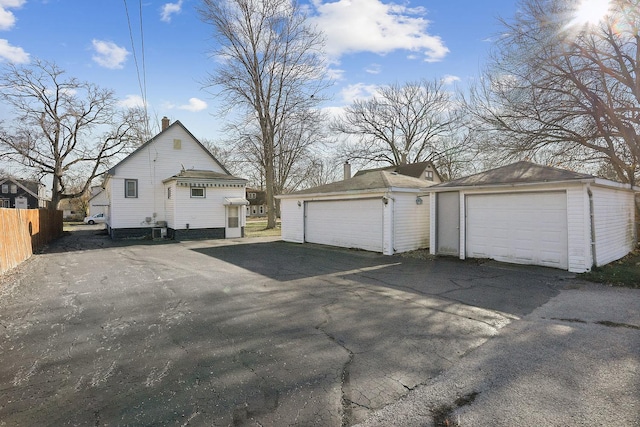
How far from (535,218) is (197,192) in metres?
16.5

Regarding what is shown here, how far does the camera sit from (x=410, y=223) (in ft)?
42.7

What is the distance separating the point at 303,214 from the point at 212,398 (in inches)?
541

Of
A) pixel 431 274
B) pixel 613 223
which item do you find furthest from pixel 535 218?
pixel 431 274

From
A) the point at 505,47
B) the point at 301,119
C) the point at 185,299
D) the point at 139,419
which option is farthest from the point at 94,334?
the point at 301,119

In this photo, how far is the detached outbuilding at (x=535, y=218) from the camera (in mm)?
8734

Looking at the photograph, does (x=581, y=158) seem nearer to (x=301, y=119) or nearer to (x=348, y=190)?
(x=348, y=190)

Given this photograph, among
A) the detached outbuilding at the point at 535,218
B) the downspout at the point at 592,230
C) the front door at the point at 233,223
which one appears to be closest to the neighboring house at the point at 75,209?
the front door at the point at 233,223

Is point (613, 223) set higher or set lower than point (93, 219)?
higher

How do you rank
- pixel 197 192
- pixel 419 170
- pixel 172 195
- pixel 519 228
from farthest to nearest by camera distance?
pixel 419 170
pixel 197 192
pixel 172 195
pixel 519 228

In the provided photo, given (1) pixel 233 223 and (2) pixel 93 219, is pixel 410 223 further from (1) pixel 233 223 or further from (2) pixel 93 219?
(2) pixel 93 219

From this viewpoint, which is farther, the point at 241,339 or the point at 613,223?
the point at 613,223

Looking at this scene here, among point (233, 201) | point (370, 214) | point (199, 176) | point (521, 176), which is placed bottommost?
point (370, 214)

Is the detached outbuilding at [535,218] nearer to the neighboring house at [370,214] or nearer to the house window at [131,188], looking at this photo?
the neighboring house at [370,214]

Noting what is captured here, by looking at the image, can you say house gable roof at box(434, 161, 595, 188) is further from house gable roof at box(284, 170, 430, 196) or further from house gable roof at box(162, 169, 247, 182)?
house gable roof at box(162, 169, 247, 182)
